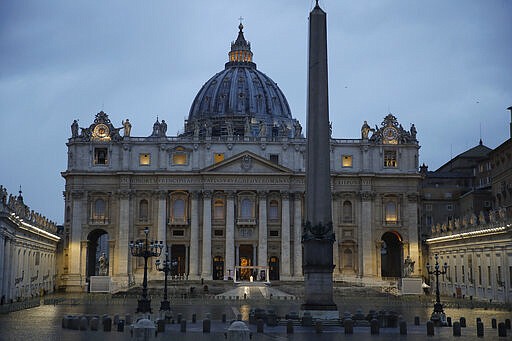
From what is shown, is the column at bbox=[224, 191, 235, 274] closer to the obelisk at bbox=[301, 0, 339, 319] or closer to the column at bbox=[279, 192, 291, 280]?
the column at bbox=[279, 192, 291, 280]

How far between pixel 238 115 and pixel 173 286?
139 feet

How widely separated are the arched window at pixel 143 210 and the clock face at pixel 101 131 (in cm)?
811

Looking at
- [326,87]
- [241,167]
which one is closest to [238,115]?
[241,167]

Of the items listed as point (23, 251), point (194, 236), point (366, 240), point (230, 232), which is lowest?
point (23, 251)

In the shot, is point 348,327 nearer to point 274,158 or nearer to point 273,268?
point 273,268

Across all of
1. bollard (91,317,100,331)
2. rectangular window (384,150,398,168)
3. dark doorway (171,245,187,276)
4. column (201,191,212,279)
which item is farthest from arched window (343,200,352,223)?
bollard (91,317,100,331)

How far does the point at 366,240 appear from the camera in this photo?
8456 cm

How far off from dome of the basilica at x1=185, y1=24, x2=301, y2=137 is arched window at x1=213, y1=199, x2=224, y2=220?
21815 mm

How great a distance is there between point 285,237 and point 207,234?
8.04m

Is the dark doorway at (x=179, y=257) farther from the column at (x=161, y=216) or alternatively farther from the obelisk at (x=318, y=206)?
the obelisk at (x=318, y=206)

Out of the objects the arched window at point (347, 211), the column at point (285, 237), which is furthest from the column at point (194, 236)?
the arched window at point (347, 211)

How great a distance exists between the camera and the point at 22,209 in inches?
2334

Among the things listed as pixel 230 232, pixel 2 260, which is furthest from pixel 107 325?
pixel 230 232

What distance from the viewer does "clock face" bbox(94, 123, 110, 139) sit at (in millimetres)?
86000
